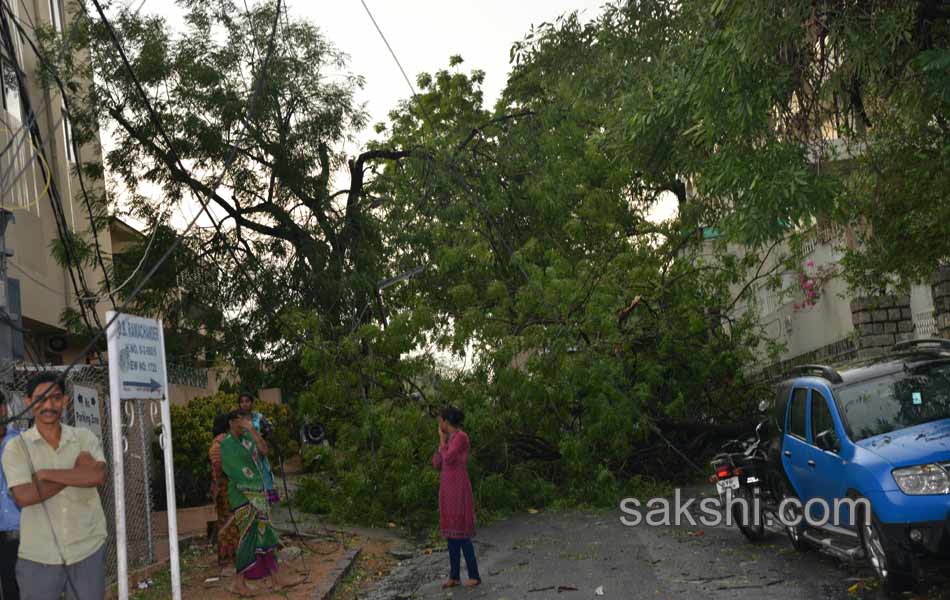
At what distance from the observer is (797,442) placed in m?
12.1

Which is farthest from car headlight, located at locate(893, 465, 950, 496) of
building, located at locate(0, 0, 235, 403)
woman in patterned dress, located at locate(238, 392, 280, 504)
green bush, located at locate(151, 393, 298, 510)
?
building, located at locate(0, 0, 235, 403)

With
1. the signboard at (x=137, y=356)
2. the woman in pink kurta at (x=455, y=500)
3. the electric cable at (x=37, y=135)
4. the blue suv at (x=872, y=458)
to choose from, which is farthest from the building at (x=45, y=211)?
the blue suv at (x=872, y=458)

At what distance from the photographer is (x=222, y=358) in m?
20.6

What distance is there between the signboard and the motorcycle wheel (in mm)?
6967

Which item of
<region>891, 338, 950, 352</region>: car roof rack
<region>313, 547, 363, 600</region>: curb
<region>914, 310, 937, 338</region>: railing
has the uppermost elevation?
<region>914, 310, 937, 338</region>: railing

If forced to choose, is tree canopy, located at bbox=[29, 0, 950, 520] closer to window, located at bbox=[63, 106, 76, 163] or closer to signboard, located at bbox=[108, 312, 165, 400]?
window, located at bbox=[63, 106, 76, 163]

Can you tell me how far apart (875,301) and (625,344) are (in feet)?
14.5

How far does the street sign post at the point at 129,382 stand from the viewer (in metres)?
8.59

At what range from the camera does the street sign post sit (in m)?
8.59

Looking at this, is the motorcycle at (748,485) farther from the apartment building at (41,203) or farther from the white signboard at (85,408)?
the apartment building at (41,203)

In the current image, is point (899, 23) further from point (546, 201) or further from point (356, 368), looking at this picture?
point (546, 201)

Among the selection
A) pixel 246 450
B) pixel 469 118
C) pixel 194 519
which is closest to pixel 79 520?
pixel 246 450

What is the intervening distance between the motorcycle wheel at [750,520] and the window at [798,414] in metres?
1.37

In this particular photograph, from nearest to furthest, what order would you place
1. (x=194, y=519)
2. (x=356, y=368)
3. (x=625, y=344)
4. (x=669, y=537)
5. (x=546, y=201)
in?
(x=669, y=537)
(x=194, y=519)
(x=356, y=368)
(x=625, y=344)
(x=546, y=201)
